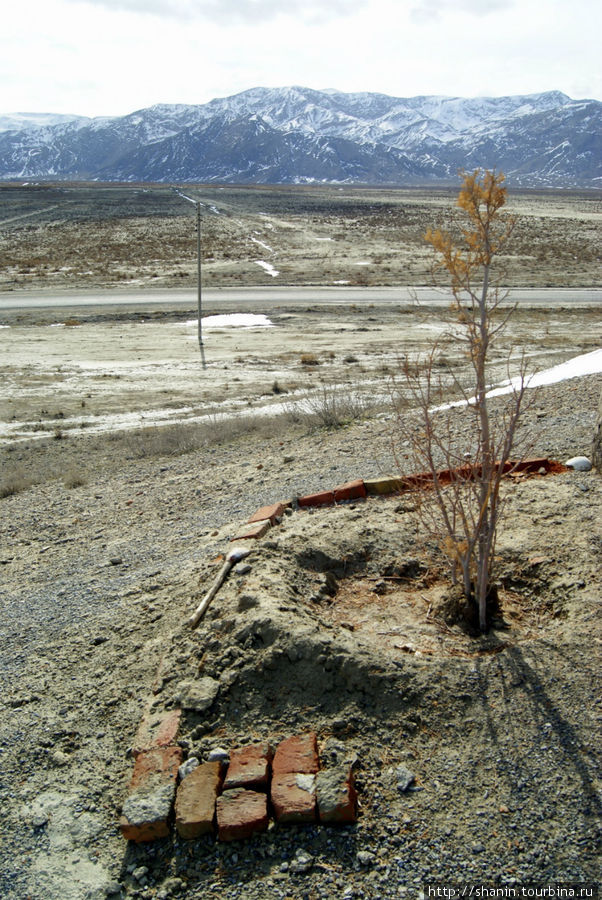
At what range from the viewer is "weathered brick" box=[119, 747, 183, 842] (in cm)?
294

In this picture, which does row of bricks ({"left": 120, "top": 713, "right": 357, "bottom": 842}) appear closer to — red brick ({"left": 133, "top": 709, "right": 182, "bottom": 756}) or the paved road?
red brick ({"left": 133, "top": 709, "right": 182, "bottom": 756})

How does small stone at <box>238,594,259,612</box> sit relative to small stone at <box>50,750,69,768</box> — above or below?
above

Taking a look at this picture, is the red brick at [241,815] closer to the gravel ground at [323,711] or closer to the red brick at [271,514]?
the gravel ground at [323,711]

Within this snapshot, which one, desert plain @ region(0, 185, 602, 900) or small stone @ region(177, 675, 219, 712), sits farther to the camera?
small stone @ region(177, 675, 219, 712)

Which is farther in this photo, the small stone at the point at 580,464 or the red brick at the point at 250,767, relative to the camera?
the small stone at the point at 580,464

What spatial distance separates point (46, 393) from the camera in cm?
1574

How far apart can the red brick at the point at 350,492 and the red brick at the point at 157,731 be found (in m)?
2.43

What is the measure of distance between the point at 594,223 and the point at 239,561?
6530 cm

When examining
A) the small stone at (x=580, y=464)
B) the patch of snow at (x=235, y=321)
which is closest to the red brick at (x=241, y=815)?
the small stone at (x=580, y=464)

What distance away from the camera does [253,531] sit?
4938 mm

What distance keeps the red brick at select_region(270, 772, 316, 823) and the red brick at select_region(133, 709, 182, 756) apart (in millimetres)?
630

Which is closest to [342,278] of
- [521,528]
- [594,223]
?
[521,528]

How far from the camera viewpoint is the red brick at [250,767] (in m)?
2.99

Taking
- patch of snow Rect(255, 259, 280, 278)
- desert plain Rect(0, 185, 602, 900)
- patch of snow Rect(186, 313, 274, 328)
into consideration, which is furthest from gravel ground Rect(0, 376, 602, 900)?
patch of snow Rect(255, 259, 280, 278)
